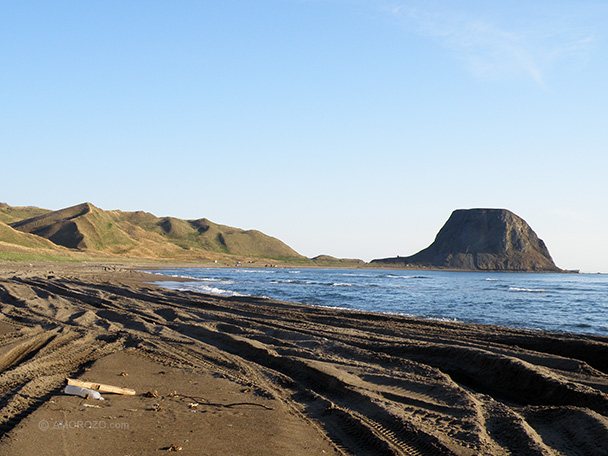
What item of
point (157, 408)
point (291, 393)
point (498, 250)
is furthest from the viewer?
point (498, 250)

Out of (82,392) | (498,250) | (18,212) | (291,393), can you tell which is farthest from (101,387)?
(18,212)

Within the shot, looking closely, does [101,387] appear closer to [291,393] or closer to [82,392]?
[82,392]

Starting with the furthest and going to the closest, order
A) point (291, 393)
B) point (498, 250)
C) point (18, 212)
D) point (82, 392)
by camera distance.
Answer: point (18, 212), point (498, 250), point (291, 393), point (82, 392)

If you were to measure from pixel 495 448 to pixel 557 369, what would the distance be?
4911 millimetres

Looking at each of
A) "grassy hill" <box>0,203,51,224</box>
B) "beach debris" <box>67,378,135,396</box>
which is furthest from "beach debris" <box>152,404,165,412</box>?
"grassy hill" <box>0,203,51,224</box>

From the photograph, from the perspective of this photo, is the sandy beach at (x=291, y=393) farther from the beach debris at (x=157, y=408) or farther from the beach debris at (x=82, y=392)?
the beach debris at (x=82, y=392)

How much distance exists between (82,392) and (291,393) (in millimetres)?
2907

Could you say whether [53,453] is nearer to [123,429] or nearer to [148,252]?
[123,429]

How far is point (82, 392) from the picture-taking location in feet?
21.1

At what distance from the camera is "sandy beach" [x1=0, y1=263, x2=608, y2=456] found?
5148 millimetres

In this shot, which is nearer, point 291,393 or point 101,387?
point 101,387

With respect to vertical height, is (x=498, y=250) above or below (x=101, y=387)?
above

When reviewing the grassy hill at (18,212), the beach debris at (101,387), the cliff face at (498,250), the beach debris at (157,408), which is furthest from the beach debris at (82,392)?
the grassy hill at (18,212)

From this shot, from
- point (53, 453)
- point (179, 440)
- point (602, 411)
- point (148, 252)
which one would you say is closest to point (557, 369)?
point (602, 411)
